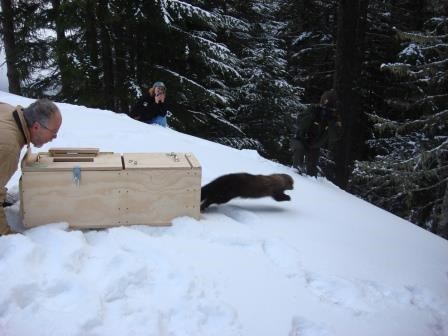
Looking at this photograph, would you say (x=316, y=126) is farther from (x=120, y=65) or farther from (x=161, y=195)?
(x=120, y=65)

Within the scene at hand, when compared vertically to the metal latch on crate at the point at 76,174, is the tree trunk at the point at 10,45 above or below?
above

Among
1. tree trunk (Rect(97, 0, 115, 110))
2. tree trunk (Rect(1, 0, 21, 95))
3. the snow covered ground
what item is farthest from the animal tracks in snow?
tree trunk (Rect(1, 0, 21, 95))

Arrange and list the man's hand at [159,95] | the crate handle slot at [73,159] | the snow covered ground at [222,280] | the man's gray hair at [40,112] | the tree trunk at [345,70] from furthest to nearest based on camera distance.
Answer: the tree trunk at [345,70], the man's hand at [159,95], the crate handle slot at [73,159], the man's gray hair at [40,112], the snow covered ground at [222,280]

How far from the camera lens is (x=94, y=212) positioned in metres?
4.07

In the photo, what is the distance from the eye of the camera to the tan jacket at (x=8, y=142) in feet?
11.2

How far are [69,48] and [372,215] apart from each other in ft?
34.4

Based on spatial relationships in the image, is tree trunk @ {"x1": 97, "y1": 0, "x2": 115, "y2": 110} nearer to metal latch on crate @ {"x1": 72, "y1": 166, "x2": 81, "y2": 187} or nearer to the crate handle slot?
the crate handle slot

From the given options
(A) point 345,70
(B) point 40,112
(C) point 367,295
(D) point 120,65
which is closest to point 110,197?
(B) point 40,112

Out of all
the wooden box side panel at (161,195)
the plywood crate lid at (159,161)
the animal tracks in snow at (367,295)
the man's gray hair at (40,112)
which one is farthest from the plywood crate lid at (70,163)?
the animal tracks in snow at (367,295)

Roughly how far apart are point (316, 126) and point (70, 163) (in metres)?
5.15

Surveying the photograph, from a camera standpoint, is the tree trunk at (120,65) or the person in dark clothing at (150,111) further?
the tree trunk at (120,65)

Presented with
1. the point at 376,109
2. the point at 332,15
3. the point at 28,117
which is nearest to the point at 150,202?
the point at 28,117

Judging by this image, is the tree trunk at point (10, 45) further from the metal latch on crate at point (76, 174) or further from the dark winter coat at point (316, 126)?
the metal latch on crate at point (76, 174)

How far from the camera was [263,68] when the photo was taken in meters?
15.5
